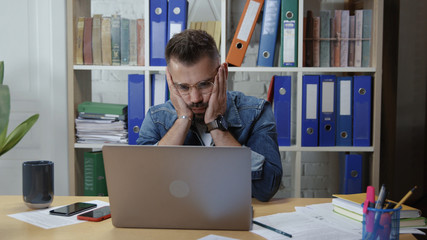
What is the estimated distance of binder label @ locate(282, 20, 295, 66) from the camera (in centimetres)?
241

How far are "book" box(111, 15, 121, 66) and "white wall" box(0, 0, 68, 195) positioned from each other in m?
0.27

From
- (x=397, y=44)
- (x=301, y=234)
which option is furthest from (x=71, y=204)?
(x=397, y=44)

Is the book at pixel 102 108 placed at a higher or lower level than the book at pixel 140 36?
lower

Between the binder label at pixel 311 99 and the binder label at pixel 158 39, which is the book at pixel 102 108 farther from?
the binder label at pixel 311 99

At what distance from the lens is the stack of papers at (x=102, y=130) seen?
2.50 m

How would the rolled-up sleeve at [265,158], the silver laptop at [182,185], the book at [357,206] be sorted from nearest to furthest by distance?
the silver laptop at [182,185] < the book at [357,206] < the rolled-up sleeve at [265,158]

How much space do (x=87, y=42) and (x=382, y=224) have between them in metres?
2.04

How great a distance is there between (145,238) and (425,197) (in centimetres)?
294

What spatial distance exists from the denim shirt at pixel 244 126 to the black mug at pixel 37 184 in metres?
0.56

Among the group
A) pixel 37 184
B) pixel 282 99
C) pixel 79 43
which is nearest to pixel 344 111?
pixel 282 99

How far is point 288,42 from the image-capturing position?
95.3 inches

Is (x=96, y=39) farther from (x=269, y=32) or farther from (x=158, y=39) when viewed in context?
(x=269, y=32)

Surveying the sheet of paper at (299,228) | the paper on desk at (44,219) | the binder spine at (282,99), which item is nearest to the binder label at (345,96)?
the binder spine at (282,99)

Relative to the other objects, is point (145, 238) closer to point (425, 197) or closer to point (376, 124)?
point (376, 124)
